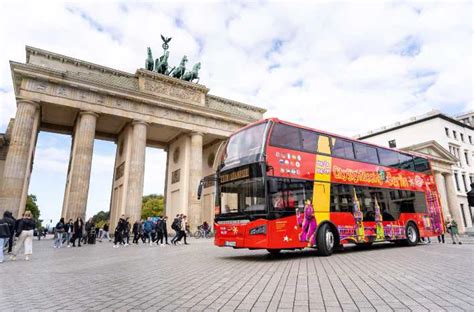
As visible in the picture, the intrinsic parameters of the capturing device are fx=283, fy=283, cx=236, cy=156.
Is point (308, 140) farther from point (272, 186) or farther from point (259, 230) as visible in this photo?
point (259, 230)

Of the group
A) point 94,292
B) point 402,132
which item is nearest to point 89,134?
point 94,292

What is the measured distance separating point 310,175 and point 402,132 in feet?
144

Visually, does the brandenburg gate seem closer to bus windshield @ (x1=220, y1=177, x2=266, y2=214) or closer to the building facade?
bus windshield @ (x1=220, y1=177, x2=266, y2=214)

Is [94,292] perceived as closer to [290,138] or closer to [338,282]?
[338,282]

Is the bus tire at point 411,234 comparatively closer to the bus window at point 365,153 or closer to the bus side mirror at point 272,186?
the bus window at point 365,153

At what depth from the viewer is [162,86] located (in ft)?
92.9

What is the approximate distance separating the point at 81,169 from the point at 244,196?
18.7 metres

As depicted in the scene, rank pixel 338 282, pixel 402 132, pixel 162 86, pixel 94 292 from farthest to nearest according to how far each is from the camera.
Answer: pixel 402 132
pixel 162 86
pixel 338 282
pixel 94 292

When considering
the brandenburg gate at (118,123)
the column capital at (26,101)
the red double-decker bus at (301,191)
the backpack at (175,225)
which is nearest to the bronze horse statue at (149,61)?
the brandenburg gate at (118,123)

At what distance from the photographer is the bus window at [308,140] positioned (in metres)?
9.90

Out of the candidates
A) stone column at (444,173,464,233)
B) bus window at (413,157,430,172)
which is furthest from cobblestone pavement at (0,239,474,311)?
stone column at (444,173,464,233)

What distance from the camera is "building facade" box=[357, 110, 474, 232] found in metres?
39.4

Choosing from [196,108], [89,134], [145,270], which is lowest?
[145,270]

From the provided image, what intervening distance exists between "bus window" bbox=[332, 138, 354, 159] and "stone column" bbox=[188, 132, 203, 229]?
18.3 m
